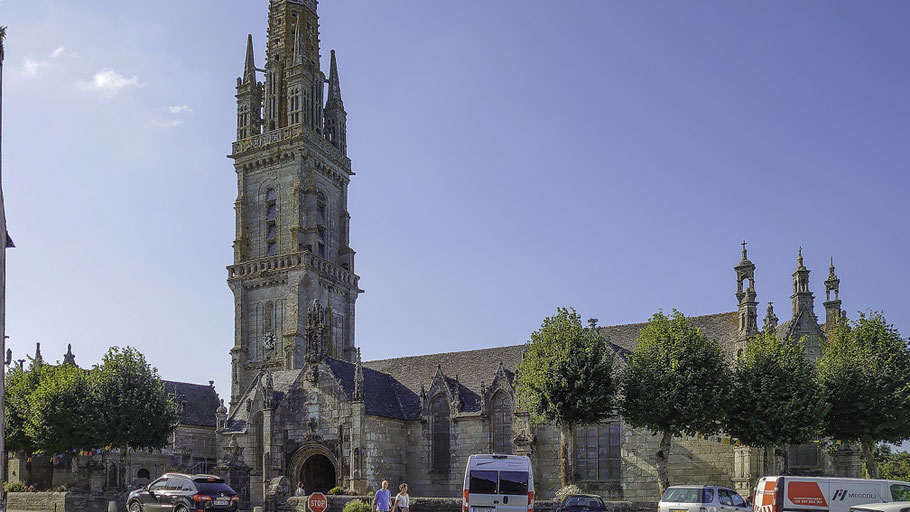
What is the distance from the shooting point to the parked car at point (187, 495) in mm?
29938

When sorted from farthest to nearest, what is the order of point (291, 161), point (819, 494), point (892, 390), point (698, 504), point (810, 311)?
point (291, 161) < point (810, 311) < point (892, 390) < point (698, 504) < point (819, 494)

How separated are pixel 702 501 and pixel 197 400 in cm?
5081

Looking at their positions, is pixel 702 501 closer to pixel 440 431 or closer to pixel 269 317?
pixel 440 431

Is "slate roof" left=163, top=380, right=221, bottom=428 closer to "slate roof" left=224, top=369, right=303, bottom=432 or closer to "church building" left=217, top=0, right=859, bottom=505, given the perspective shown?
"church building" left=217, top=0, right=859, bottom=505

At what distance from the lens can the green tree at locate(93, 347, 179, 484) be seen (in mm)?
47750

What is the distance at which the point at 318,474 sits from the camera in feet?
168

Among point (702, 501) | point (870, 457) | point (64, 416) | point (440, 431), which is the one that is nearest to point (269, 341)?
point (440, 431)

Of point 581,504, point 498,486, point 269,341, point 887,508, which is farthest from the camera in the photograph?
point 269,341

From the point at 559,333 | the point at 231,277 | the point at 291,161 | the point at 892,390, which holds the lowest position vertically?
the point at 892,390

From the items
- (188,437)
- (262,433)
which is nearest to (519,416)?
(262,433)

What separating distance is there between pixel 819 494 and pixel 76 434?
3876cm

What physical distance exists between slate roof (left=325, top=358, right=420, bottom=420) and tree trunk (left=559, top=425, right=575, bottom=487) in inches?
489

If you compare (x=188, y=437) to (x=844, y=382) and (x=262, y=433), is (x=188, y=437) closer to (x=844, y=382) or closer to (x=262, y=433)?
(x=262, y=433)

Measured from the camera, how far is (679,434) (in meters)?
39.5
